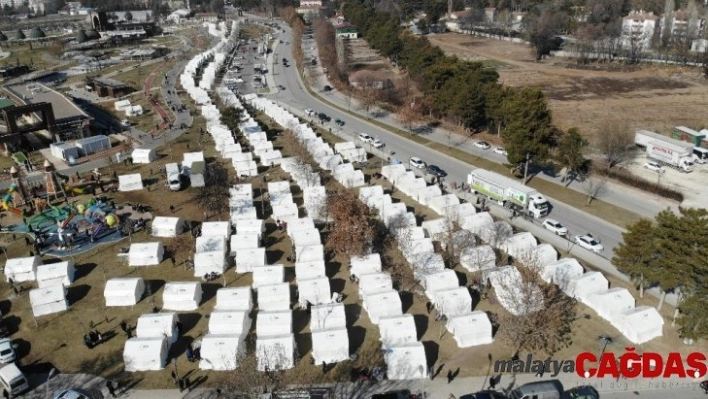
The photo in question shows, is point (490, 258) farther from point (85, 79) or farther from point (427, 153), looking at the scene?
point (85, 79)

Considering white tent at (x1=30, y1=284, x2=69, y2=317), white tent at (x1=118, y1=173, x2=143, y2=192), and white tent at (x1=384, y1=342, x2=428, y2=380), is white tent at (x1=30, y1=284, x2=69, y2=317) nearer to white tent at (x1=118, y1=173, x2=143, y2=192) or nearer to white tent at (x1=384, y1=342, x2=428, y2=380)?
white tent at (x1=118, y1=173, x2=143, y2=192)

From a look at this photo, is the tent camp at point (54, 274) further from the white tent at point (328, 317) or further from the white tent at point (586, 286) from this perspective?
the white tent at point (586, 286)

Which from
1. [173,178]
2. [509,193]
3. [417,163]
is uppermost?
[173,178]

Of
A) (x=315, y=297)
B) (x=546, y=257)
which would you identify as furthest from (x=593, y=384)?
(x=315, y=297)

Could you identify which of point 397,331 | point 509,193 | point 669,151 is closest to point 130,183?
point 397,331

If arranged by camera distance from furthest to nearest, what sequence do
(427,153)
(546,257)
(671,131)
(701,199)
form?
(671,131), (427,153), (701,199), (546,257)

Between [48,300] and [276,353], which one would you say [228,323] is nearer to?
[276,353]
